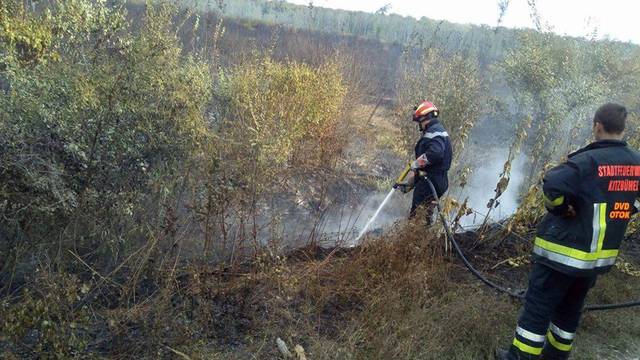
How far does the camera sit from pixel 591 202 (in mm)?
3045

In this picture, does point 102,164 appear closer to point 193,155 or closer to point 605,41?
point 193,155

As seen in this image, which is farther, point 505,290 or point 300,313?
point 505,290

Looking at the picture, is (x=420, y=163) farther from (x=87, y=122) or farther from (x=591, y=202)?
(x=87, y=122)

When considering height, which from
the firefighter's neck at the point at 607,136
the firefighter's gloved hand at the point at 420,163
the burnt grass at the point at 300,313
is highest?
the firefighter's neck at the point at 607,136

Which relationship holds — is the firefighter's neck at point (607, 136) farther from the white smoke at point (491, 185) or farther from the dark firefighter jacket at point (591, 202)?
the white smoke at point (491, 185)

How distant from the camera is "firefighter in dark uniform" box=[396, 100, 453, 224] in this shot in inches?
223

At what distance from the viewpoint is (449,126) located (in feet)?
37.7

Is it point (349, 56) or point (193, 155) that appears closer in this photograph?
point (193, 155)

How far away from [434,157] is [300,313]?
2.75 m

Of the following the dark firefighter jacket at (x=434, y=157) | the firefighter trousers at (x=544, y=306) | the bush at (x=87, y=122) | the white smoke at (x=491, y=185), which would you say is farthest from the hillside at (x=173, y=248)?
the white smoke at (x=491, y=185)

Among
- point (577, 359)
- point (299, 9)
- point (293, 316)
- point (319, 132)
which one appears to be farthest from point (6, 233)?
point (299, 9)

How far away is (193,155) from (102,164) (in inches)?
44.2

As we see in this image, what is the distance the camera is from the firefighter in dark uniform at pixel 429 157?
5672 millimetres

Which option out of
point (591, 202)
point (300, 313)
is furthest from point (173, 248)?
point (591, 202)
